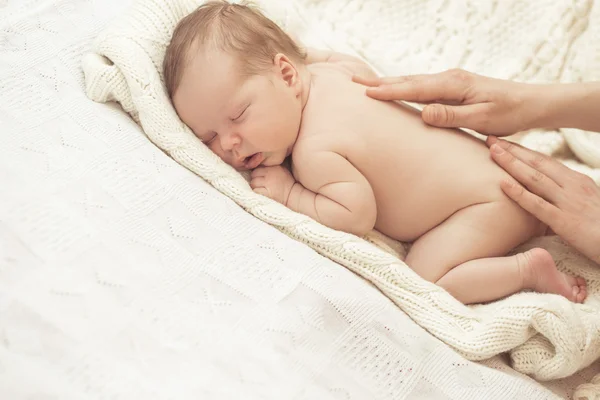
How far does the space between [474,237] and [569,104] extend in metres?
0.38

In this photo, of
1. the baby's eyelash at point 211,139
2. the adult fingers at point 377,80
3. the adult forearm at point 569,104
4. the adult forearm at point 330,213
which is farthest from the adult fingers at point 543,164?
the baby's eyelash at point 211,139

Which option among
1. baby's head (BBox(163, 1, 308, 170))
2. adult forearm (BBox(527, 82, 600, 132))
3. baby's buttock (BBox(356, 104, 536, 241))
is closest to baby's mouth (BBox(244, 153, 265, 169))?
baby's head (BBox(163, 1, 308, 170))

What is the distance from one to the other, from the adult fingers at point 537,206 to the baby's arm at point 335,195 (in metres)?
0.28

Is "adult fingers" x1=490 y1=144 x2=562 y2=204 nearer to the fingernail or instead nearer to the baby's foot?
the fingernail

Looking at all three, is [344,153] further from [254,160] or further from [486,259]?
[486,259]

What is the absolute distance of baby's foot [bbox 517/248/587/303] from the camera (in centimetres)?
115

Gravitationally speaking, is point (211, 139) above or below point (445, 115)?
below

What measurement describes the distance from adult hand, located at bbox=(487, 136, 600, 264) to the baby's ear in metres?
0.45

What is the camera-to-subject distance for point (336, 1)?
5.57 ft

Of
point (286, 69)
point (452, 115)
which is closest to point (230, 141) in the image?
point (286, 69)

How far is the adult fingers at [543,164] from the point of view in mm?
1263

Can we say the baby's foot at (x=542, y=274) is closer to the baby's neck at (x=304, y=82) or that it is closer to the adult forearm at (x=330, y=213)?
the adult forearm at (x=330, y=213)

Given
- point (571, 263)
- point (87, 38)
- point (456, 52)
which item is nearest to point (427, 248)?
point (571, 263)

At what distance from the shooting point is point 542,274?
3.79ft
